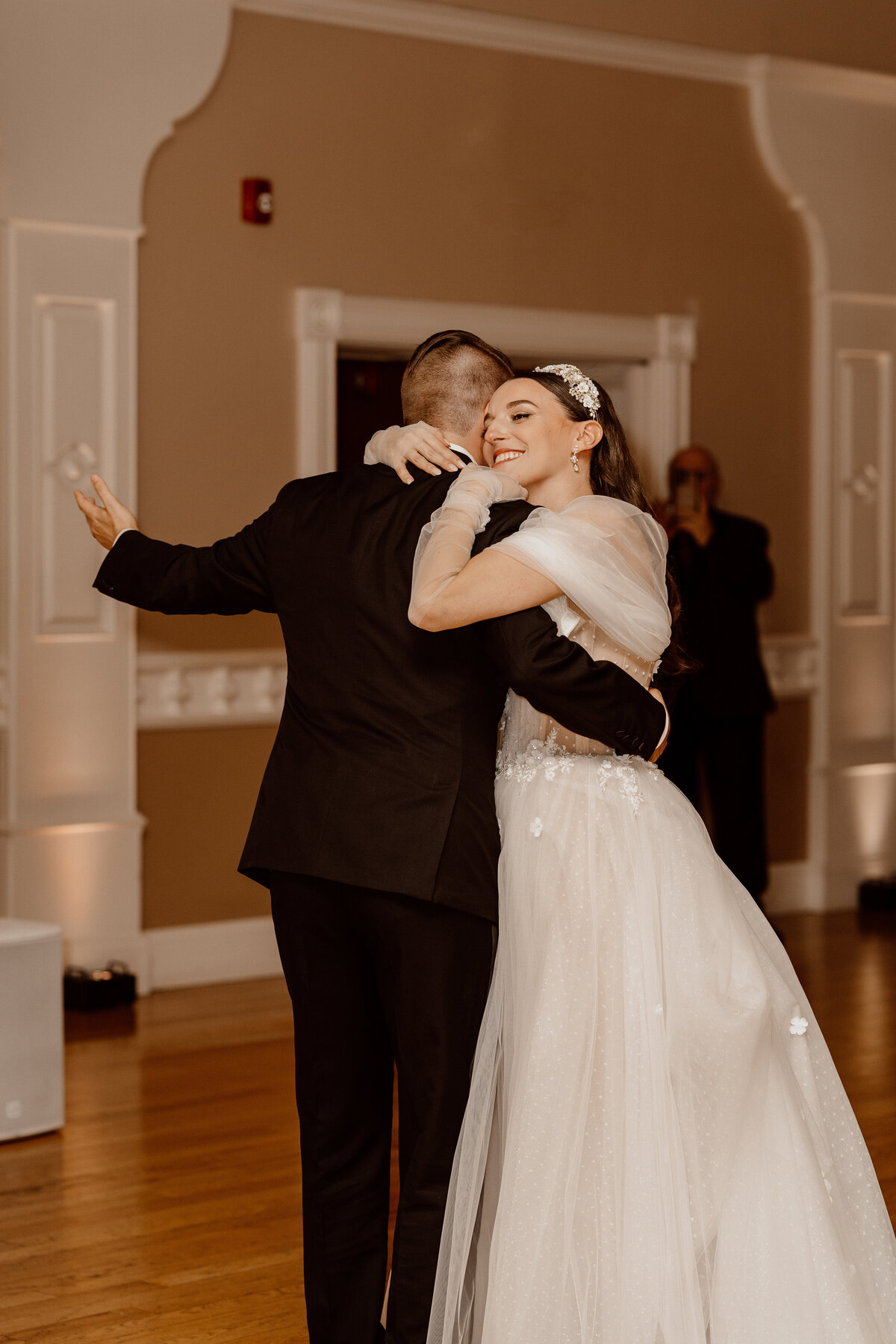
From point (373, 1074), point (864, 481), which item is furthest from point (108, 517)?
point (864, 481)

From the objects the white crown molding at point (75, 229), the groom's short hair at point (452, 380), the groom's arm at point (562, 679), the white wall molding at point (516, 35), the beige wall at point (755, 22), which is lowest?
the groom's arm at point (562, 679)

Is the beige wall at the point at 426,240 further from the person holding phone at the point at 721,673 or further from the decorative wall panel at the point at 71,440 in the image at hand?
the person holding phone at the point at 721,673

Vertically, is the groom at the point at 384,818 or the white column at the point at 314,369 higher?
the white column at the point at 314,369

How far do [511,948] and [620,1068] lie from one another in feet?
0.73

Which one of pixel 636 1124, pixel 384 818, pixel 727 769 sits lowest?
pixel 636 1124

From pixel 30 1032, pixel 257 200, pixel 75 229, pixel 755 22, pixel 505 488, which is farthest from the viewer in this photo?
pixel 755 22

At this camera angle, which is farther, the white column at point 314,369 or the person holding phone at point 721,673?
the person holding phone at point 721,673

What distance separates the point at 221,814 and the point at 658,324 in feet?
8.37

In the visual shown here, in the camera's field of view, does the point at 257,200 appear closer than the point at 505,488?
No

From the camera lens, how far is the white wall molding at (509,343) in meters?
5.45

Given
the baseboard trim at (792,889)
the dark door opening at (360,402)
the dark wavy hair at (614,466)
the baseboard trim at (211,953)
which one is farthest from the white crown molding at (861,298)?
the dark wavy hair at (614,466)

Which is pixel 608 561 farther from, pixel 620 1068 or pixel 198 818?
pixel 198 818

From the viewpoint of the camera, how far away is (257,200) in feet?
17.4

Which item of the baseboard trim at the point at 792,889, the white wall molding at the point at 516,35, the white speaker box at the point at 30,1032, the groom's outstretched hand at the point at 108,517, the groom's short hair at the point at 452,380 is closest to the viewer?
the groom's short hair at the point at 452,380
